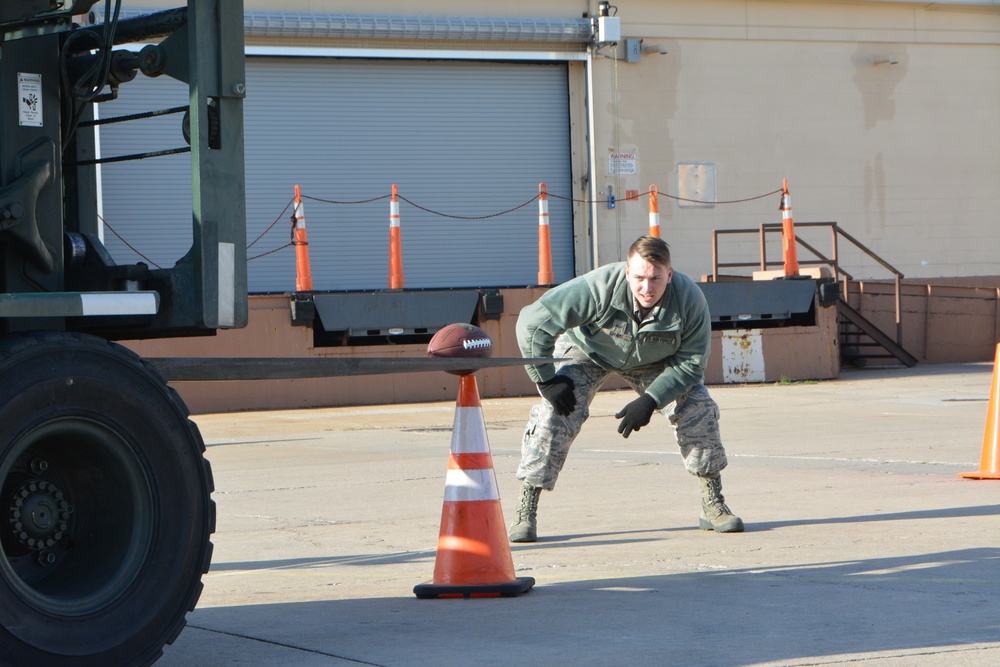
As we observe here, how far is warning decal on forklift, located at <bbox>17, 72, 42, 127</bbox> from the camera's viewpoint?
391cm

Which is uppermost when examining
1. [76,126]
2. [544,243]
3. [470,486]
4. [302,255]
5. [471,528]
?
[544,243]

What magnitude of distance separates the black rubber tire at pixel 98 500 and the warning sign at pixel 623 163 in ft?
62.2

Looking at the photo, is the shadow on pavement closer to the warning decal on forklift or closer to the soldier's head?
the soldier's head

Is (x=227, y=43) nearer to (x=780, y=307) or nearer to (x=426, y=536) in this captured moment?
(x=426, y=536)

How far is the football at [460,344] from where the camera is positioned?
512 cm

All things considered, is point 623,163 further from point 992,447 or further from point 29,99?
point 29,99

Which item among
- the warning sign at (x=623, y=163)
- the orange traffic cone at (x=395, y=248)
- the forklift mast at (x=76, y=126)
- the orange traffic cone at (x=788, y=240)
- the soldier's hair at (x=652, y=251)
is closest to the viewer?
the forklift mast at (x=76, y=126)

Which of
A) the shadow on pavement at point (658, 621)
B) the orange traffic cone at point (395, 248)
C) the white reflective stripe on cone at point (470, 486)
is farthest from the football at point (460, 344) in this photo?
the orange traffic cone at point (395, 248)

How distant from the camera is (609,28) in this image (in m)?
21.8

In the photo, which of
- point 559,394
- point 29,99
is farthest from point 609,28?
point 29,99

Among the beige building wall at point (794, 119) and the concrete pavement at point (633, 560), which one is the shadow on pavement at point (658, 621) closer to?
the concrete pavement at point (633, 560)

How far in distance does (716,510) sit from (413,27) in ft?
51.8

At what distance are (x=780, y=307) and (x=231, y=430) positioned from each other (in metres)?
6.97

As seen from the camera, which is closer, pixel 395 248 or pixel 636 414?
pixel 636 414
